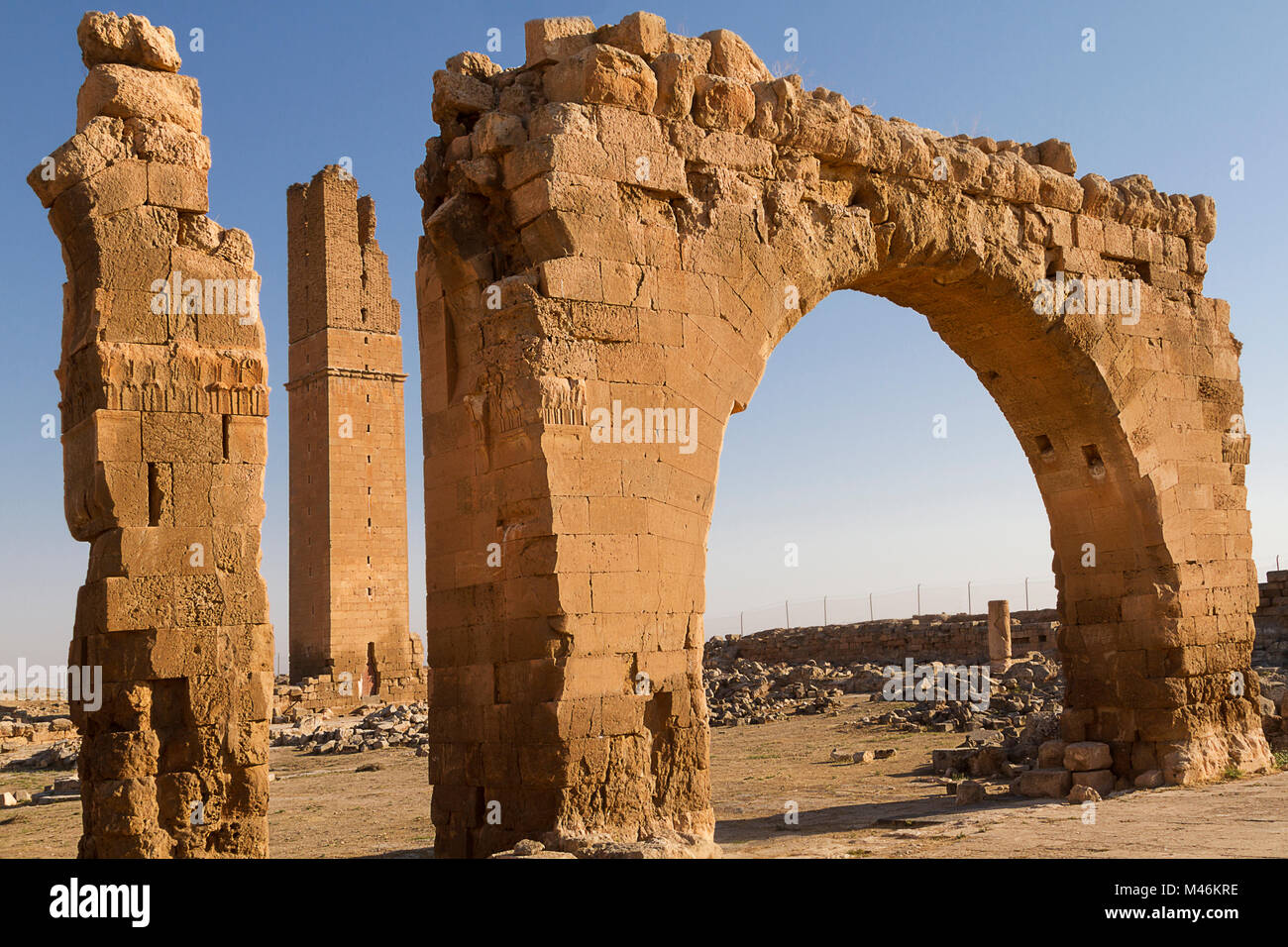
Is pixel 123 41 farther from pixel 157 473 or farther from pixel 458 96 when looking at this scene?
pixel 157 473

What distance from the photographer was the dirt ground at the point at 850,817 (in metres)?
7.51

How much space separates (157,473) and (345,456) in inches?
767

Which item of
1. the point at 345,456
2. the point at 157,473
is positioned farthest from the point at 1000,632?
the point at 157,473

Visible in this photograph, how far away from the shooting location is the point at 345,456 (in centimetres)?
2538

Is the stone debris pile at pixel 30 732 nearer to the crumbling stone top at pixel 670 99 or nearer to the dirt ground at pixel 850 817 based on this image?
the dirt ground at pixel 850 817

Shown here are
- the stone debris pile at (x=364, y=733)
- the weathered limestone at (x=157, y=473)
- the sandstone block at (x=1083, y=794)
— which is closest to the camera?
the weathered limestone at (x=157, y=473)

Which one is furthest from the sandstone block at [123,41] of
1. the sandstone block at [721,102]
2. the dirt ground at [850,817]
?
the dirt ground at [850,817]

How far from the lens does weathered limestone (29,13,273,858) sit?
20.1 feet

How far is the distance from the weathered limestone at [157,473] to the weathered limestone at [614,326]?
143cm

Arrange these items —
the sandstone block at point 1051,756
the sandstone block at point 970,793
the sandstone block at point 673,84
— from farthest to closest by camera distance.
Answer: the sandstone block at point 1051,756, the sandstone block at point 970,793, the sandstone block at point 673,84

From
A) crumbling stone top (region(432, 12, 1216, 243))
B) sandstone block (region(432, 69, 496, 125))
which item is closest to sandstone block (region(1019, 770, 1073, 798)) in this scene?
crumbling stone top (region(432, 12, 1216, 243))

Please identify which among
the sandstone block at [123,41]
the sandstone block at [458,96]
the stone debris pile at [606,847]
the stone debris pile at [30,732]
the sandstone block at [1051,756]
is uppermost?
the sandstone block at [458,96]

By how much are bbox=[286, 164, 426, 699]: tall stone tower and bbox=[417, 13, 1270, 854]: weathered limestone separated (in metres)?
17.6
